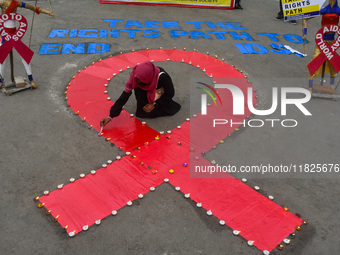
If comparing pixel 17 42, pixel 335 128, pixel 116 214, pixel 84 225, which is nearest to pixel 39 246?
pixel 84 225

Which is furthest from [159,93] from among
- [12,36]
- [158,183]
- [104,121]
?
[12,36]

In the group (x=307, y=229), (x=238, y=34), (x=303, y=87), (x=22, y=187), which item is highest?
(x=238, y=34)

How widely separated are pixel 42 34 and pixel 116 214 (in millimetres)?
7823

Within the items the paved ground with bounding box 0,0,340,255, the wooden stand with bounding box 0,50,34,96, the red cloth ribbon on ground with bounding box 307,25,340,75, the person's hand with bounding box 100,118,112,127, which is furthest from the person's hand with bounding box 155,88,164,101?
the red cloth ribbon on ground with bounding box 307,25,340,75

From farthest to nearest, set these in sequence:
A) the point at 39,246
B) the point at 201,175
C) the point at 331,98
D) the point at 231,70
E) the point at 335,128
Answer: the point at 231,70 → the point at 331,98 → the point at 335,128 → the point at 201,175 → the point at 39,246

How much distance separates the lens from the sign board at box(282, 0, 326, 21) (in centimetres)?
719

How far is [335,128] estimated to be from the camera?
21.8 ft

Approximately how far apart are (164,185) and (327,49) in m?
4.87

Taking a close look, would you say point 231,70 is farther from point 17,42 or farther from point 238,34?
point 17,42

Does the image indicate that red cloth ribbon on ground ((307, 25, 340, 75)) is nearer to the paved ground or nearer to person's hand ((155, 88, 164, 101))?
the paved ground

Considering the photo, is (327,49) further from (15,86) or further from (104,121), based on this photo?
(15,86)

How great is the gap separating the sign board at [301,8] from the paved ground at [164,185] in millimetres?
1605

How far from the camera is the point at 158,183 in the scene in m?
5.23

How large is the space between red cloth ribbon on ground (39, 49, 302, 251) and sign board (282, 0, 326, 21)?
2576mm
